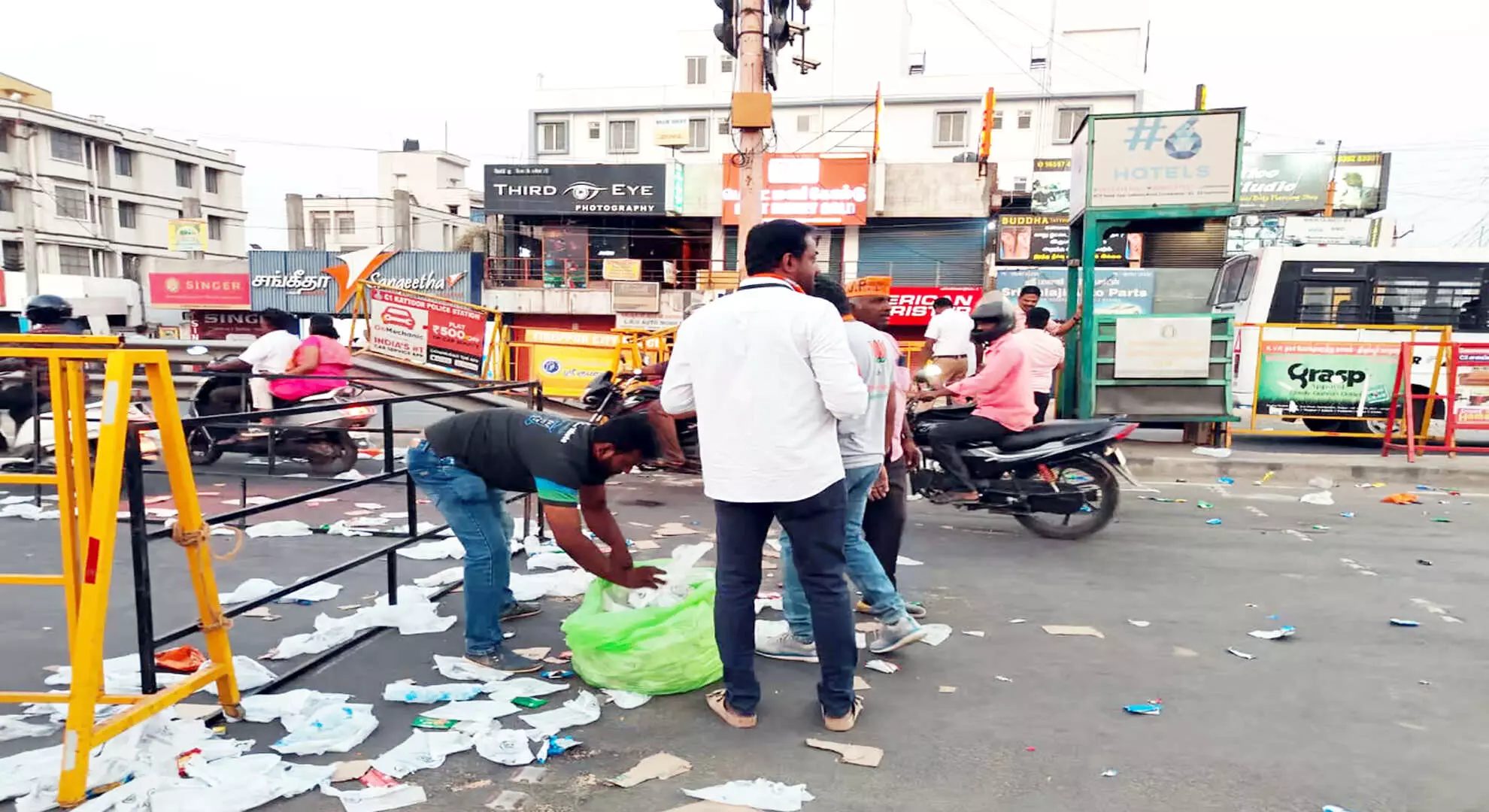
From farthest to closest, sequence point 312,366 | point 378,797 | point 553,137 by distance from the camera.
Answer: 1. point 553,137
2. point 312,366
3. point 378,797

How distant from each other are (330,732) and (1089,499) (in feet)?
16.1

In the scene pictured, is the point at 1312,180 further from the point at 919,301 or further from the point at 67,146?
the point at 67,146

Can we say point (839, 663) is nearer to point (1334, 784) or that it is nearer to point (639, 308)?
point (1334, 784)

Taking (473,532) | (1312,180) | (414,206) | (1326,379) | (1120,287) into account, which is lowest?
(473,532)

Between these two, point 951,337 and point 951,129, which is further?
point 951,129

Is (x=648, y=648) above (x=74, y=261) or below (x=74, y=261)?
below

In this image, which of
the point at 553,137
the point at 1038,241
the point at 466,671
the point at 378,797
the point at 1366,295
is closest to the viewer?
the point at 378,797

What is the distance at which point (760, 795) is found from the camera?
2568 mm

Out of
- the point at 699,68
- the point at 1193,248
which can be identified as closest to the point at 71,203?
the point at 699,68

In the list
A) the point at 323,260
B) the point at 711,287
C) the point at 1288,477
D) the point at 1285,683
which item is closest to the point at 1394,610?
the point at 1285,683

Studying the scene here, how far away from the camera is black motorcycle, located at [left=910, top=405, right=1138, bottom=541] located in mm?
5691

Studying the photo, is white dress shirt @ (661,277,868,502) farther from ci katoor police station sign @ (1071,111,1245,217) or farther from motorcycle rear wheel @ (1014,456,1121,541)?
ci katoor police station sign @ (1071,111,1245,217)

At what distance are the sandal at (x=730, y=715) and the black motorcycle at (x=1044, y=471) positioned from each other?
3.14m

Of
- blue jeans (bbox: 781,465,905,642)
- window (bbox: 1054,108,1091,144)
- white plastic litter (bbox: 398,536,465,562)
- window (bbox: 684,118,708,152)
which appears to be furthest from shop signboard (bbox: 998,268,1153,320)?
window (bbox: 684,118,708,152)
